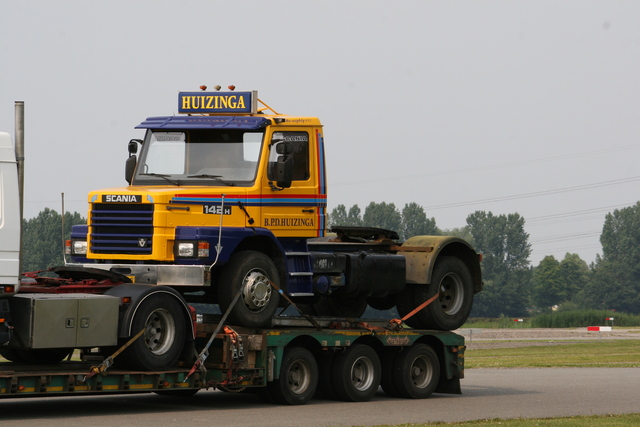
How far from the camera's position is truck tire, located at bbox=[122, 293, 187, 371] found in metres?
13.9

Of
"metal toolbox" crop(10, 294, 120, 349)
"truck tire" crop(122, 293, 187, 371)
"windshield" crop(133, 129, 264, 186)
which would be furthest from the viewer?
"windshield" crop(133, 129, 264, 186)

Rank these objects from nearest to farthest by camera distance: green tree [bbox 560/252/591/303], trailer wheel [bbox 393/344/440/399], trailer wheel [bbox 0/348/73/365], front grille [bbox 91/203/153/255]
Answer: trailer wheel [bbox 0/348/73/365]
front grille [bbox 91/203/153/255]
trailer wheel [bbox 393/344/440/399]
green tree [bbox 560/252/591/303]

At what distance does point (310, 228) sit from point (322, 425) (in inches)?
161

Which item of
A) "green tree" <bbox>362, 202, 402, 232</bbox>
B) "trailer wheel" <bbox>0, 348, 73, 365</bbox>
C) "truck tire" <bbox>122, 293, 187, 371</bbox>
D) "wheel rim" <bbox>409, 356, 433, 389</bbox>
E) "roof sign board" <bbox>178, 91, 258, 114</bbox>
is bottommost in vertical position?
"wheel rim" <bbox>409, 356, 433, 389</bbox>

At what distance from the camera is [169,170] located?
52.7 feet

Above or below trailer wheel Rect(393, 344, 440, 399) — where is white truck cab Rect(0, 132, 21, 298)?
above

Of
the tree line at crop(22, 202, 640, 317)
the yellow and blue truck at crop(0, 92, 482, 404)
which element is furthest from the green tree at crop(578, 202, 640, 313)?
the yellow and blue truck at crop(0, 92, 482, 404)

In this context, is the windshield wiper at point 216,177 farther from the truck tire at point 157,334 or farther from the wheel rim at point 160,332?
the wheel rim at point 160,332

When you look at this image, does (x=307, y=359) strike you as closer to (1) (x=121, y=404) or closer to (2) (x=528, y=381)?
(1) (x=121, y=404)

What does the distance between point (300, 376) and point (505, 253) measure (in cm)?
12470

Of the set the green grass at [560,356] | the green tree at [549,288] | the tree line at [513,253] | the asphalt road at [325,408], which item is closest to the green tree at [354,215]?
the tree line at [513,253]

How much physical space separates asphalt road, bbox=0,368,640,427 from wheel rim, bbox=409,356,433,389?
0.44 m

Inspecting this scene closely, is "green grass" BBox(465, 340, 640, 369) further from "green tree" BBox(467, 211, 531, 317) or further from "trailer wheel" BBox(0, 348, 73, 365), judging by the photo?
"green tree" BBox(467, 211, 531, 317)

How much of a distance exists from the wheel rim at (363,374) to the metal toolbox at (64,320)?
5.01 meters
